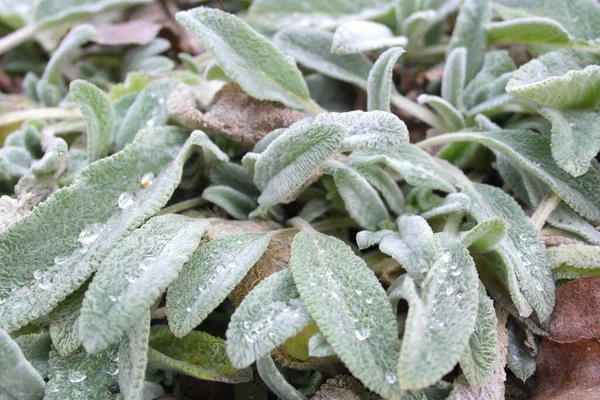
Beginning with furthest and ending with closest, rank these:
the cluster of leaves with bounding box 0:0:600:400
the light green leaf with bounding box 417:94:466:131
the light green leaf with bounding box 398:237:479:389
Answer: the light green leaf with bounding box 417:94:466:131, the cluster of leaves with bounding box 0:0:600:400, the light green leaf with bounding box 398:237:479:389

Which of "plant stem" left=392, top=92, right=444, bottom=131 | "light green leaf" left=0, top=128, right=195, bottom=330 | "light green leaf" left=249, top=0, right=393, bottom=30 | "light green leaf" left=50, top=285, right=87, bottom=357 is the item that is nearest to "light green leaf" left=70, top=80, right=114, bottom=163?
"light green leaf" left=0, top=128, right=195, bottom=330

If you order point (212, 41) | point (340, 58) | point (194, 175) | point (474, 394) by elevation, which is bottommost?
point (474, 394)

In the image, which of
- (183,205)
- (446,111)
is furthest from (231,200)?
(446,111)

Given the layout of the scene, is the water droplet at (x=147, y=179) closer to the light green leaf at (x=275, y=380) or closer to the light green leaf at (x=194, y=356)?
the light green leaf at (x=194, y=356)

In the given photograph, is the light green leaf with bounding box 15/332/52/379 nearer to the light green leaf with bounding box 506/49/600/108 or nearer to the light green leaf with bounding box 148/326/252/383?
the light green leaf with bounding box 148/326/252/383

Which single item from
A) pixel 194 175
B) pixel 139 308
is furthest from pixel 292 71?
pixel 139 308

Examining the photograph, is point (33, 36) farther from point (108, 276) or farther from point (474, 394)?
point (474, 394)
